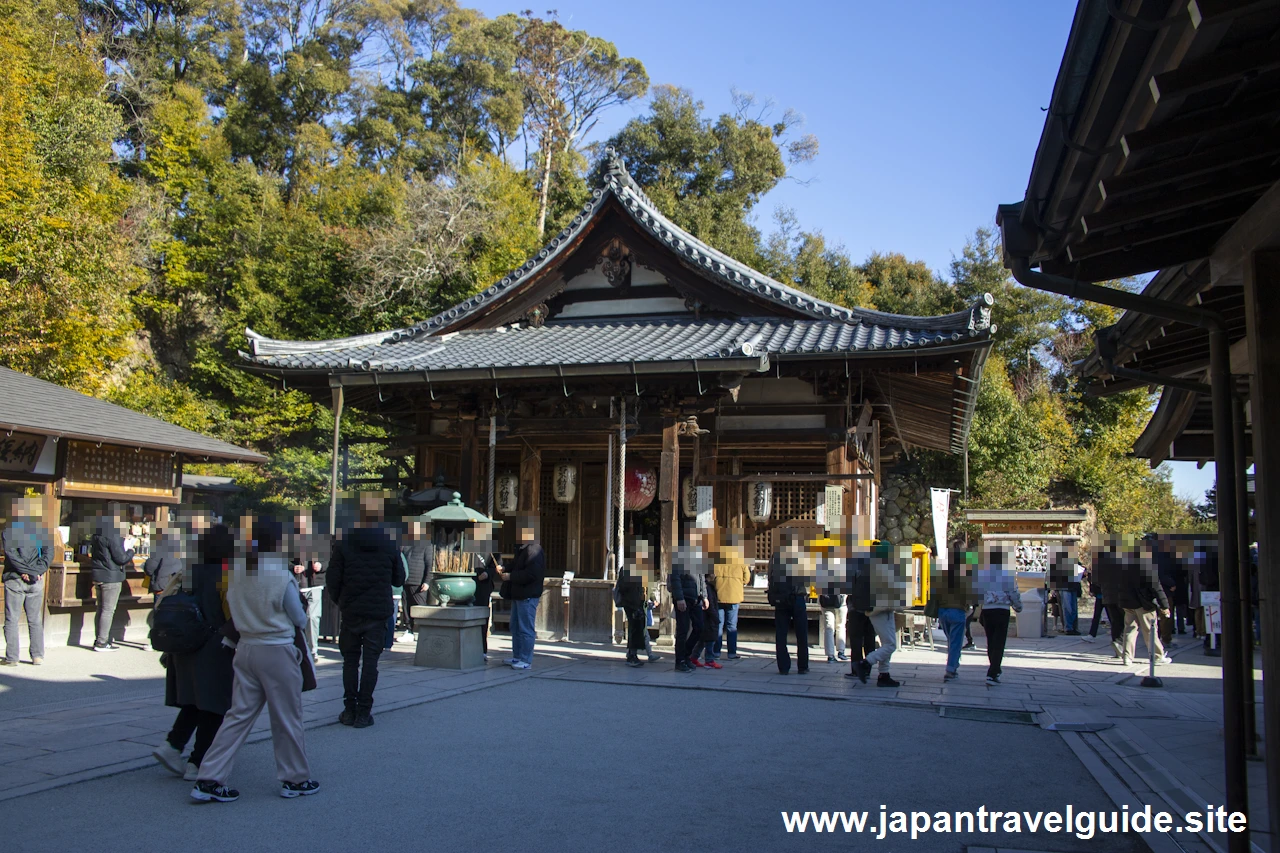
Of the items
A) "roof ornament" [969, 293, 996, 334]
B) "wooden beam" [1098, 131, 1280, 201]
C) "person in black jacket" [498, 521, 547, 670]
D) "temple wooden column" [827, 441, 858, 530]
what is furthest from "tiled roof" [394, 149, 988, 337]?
"wooden beam" [1098, 131, 1280, 201]

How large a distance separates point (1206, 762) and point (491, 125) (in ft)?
119

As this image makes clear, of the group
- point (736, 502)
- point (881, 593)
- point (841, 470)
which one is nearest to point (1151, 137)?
point (881, 593)

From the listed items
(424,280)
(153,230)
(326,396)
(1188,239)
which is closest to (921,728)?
(1188,239)

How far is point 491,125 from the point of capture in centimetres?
3800

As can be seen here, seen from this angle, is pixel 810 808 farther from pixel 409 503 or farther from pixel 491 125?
pixel 491 125

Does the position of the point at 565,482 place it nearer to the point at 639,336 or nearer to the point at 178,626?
the point at 639,336

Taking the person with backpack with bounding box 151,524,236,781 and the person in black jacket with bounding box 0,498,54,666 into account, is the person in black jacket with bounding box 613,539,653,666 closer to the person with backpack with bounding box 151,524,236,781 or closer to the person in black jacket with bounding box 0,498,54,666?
the person with backpack with bounding box 151,524,236,781

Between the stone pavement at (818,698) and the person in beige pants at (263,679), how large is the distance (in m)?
1.05

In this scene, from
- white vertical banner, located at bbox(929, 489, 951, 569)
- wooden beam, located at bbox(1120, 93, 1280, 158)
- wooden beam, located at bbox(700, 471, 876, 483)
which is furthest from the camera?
white vertical banner, located at bbox(929, 489, 951, 569)

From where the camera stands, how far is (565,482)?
16.5 metres

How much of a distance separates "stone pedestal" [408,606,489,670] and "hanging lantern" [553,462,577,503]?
19.1 feet

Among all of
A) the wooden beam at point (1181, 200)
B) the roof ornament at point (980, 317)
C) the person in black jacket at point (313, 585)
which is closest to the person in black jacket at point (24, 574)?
the person in black jacket at point (313, 585)

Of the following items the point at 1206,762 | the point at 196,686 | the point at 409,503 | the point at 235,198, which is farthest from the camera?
the point at 235,198

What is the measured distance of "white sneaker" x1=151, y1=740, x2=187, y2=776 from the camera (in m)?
5.47
